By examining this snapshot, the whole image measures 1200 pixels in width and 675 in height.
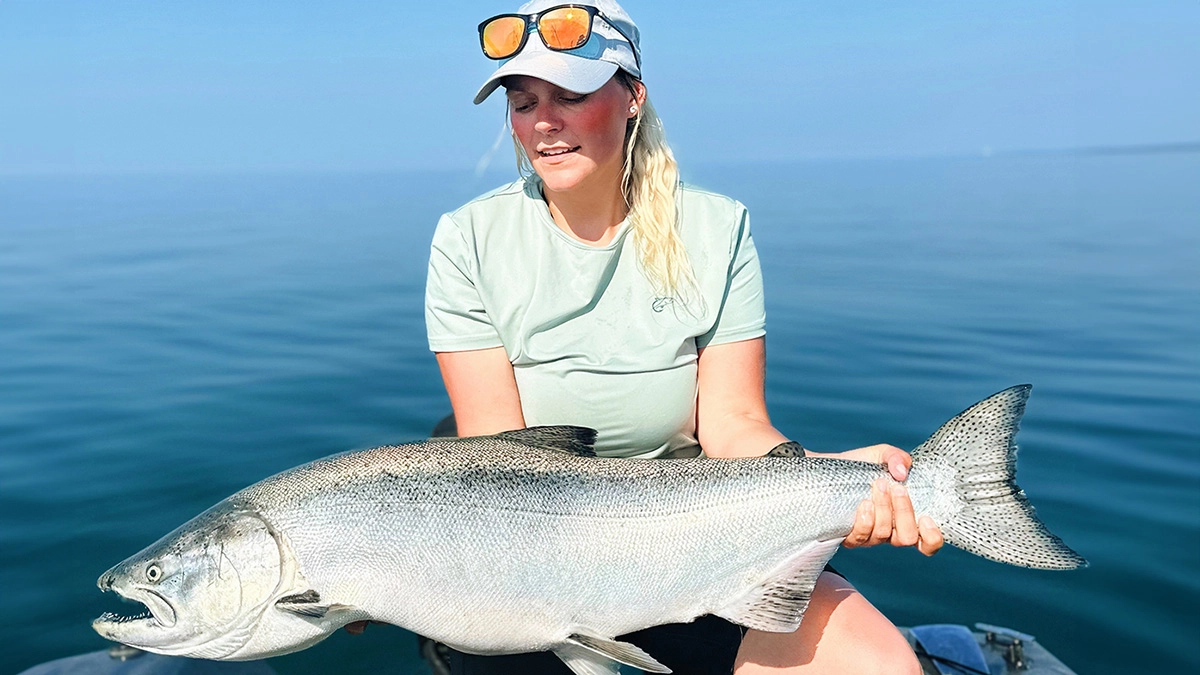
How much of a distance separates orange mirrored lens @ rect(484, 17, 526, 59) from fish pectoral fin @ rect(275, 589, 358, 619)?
211 cm

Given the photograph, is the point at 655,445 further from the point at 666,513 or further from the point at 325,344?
the point at 325,344

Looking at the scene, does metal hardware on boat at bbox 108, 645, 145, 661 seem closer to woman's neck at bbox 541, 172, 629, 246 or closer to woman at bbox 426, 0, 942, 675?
woman at bbox 426, 0, 942, 675

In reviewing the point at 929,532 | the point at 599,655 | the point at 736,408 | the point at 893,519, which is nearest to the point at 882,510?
the point at 893,519

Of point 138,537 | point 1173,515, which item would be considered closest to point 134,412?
point 138,537

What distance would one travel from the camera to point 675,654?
3605 mm

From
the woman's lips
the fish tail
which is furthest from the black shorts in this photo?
the woman's lips

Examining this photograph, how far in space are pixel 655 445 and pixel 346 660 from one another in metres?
2.19

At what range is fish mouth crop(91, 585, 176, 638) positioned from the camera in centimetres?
294

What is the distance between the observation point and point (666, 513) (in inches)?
122

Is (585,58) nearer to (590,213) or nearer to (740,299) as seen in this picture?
(590,213)

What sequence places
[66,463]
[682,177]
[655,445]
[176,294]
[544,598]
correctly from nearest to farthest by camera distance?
1. [544,598]
2. [655,445]
3. [682,177]
4. [66,463]
5. [176,294]

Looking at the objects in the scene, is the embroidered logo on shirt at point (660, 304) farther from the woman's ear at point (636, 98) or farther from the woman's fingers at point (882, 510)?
the woman's fingers at point (882, 510)

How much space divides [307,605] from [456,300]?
136cm

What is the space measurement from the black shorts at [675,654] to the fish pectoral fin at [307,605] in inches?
30.8
